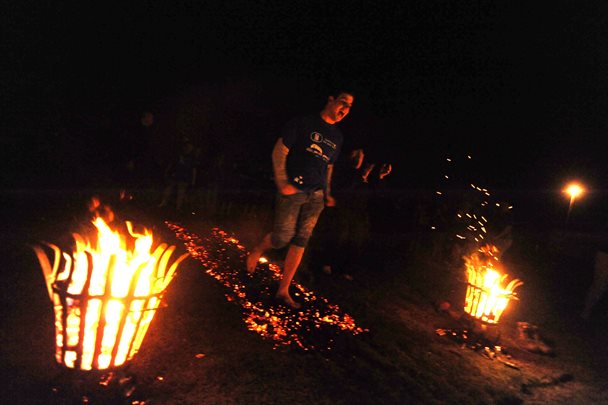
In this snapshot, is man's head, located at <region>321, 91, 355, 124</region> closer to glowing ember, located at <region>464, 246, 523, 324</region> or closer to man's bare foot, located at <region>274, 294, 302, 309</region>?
man's bare foot, located at <region>274, 294, 302, 309</region>

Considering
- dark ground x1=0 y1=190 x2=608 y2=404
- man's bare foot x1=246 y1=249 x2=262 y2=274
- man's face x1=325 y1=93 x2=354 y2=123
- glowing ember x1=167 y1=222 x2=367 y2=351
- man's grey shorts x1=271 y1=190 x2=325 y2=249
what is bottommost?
dark ground x1=0 y1=190 x2=608 y2=404

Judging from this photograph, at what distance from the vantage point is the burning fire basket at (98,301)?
207 cm

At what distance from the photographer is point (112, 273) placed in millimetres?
2064

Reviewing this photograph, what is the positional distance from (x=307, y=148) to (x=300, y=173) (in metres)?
0.24

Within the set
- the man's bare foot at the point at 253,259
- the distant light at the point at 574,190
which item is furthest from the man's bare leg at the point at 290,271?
the distant light at the point at 574,190

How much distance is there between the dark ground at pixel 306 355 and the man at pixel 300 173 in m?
0.75

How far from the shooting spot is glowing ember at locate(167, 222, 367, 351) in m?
3.45

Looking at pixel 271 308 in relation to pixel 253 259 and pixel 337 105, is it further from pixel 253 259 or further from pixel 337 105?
pixel 337 105

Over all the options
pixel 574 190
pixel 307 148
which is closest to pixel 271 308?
pixel 307 148

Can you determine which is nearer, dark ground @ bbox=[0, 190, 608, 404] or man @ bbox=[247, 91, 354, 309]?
dark ground @ bbox=[0, 190, 608, 404]

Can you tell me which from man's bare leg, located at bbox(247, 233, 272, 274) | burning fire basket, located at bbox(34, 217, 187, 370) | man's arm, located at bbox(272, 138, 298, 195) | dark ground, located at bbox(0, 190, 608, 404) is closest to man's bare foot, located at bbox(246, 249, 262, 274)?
man's bare leg, located at bbox(247, 233, 272, 274)

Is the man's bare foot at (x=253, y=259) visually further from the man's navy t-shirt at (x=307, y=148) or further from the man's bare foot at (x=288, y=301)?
the man's navy t-shirt at (x=307, y=148)

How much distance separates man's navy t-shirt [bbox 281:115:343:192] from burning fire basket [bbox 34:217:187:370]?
6.34ft

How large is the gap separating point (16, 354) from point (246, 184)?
860 cm
